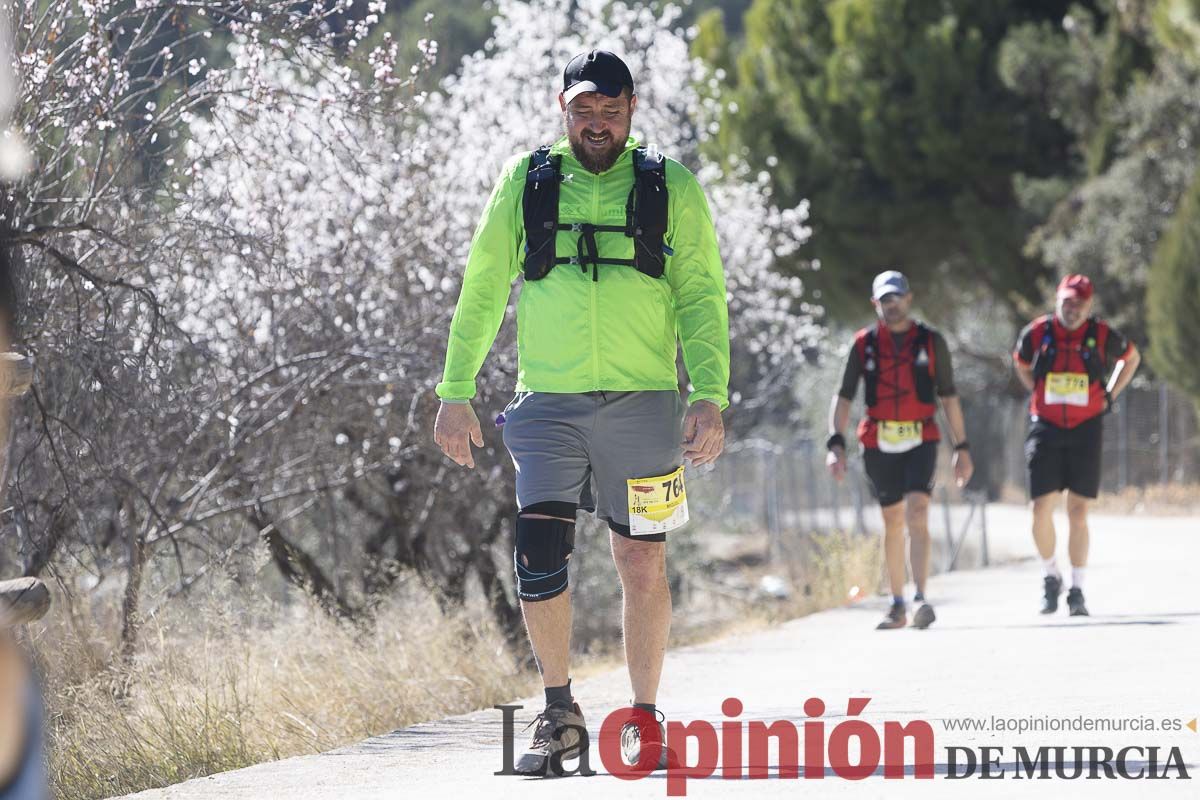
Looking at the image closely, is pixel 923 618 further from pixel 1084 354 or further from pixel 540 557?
pixel 540 557

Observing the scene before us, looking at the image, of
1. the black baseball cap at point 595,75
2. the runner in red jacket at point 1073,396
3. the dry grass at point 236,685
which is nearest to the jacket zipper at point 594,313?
the black baseball cap at point 595,75

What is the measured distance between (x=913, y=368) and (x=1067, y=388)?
0.90 metres

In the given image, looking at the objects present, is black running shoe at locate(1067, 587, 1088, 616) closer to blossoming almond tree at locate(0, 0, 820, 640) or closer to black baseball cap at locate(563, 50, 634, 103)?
blossoming almond tree at locate(0, 0, 820, 640)

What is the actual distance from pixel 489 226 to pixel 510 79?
1283cm

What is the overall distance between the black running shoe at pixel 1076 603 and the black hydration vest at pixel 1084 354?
3.85 feet

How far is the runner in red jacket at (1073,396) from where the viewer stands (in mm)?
10297

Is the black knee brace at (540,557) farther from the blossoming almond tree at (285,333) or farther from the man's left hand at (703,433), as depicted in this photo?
the blossoming almond tree at (285,333)

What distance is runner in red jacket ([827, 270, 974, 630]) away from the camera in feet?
33.3

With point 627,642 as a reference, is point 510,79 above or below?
above

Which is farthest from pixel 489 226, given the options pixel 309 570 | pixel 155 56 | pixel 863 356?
pixel 309 570

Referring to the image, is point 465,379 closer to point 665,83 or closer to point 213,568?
point 213,568

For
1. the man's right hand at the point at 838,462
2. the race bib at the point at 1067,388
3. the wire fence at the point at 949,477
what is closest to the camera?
the man's right hand at the point at 838,462

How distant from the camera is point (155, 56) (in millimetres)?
8844

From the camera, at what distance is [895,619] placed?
1037 centimetres
